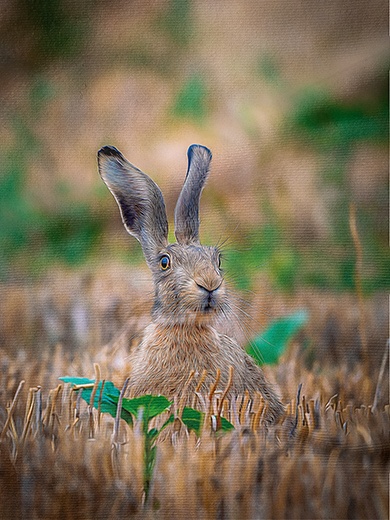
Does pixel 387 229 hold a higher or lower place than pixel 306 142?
lower

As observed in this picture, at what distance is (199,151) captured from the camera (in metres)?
0.59

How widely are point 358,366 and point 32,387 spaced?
16.7 inches

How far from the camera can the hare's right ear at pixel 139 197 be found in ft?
1.85

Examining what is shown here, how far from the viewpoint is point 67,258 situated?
0.59 meters

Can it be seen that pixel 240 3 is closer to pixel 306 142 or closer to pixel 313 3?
pixel 313 3

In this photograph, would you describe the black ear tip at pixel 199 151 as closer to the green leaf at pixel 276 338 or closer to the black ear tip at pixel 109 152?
the black ear tip at pixel 109 152

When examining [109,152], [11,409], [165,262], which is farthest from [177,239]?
[11,409]

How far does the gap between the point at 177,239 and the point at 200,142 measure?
145mm

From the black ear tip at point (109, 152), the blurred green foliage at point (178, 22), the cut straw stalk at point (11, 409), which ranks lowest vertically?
the cut straw stalk at point (11, 409)

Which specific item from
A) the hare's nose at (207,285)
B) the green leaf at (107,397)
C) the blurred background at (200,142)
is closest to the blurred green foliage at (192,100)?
the blurred background at (200,142)

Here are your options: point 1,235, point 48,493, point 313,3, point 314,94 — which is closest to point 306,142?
point 314,94

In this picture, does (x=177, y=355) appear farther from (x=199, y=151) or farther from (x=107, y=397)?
(x=199, y=151)

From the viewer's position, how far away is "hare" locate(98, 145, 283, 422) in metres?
0.53

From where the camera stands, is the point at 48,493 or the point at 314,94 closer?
the point at 48,493
